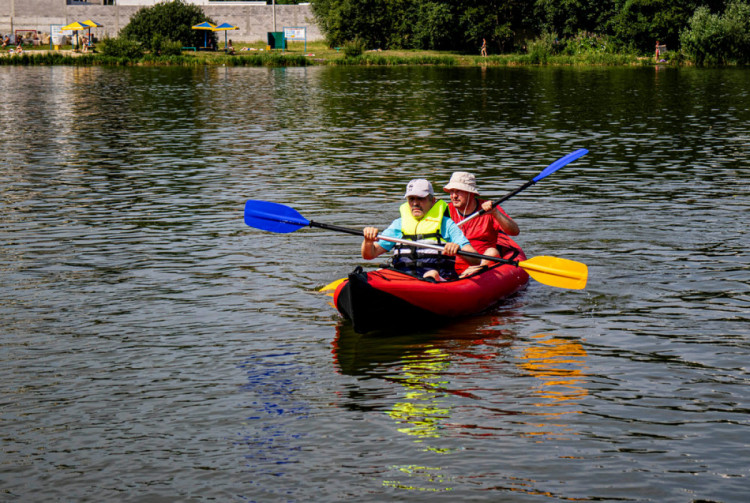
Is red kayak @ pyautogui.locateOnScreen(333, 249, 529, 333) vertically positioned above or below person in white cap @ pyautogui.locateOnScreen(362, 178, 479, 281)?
below

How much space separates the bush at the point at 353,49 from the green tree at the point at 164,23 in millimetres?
12886

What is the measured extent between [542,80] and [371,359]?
41.2 metres

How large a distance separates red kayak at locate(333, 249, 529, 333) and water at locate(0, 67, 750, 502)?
22 cm

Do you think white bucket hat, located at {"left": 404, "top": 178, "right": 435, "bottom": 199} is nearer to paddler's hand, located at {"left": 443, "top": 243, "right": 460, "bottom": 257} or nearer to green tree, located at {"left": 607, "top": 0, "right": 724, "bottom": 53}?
paddler's hand, located at {"left": 443, "top": 243, "right": 460, "bottom": 257}

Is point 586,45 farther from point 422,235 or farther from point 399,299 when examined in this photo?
point 399,299

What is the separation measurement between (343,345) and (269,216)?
2815 millimetres

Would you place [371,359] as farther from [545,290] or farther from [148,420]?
[545,290]

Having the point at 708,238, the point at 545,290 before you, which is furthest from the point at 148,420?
the point at 708,238

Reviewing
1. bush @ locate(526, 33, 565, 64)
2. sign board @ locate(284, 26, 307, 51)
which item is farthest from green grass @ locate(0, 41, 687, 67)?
sign board @ locate(284, 26, 307, 51)

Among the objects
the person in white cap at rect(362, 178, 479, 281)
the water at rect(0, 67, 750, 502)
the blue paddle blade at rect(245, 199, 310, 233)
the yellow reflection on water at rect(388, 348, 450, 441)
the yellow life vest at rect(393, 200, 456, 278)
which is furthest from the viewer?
the blue paddle blade at rect(245, 199, 310, 233)

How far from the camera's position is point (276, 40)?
76.3m

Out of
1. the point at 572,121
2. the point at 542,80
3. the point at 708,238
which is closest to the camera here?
the point at 708,238

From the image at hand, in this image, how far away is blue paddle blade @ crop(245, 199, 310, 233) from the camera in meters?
11.6

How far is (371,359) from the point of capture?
9016 millimetres
